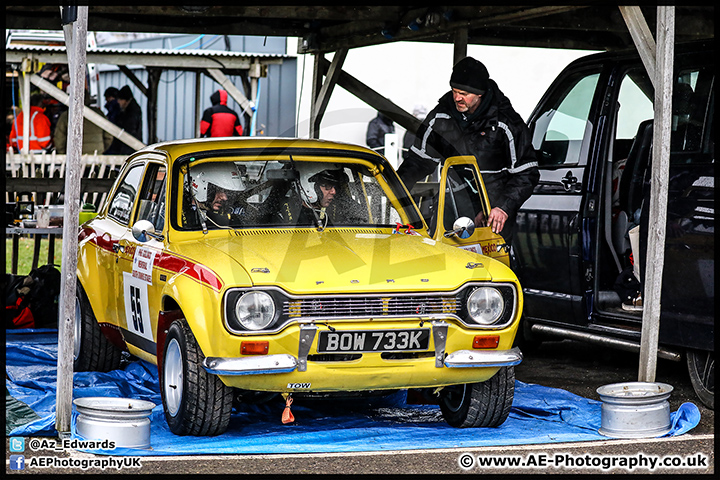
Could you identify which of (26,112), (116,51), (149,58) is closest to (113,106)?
(26,112)

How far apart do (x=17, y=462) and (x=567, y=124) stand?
15.1 feet

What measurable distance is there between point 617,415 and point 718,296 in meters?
1.04

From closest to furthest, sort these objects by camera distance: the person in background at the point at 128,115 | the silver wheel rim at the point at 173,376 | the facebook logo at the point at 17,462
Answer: the facebook logo at the point at 17,462, the silver wheel rim at the point at 173,376, the person in background at the point at 128,115

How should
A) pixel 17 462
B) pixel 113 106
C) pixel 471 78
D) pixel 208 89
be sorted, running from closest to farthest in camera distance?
pixel 17 462 < pixel 471 78 < pixel 113 106 < pixel 208 89

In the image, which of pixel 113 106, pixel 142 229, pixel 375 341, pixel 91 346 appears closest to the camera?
pixel 375 341

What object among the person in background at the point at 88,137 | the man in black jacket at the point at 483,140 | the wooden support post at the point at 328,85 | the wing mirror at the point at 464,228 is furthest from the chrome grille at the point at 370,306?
the person in background at the point at 88,137

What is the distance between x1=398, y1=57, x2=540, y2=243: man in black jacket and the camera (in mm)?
7465

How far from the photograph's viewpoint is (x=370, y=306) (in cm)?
554

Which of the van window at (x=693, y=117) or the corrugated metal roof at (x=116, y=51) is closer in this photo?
the van window at (x=693, y=117)

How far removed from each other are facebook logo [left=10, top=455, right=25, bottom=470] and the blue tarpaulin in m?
0.34

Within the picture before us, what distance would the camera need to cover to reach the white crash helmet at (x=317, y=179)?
673 cm

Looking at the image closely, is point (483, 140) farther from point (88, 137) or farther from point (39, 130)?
point (39, 130)

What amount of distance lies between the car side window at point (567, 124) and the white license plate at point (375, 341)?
262 cm

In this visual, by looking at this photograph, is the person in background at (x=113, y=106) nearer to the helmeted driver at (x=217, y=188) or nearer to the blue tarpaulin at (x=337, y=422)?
the blue tarpaulin at (x=337, y=422)
